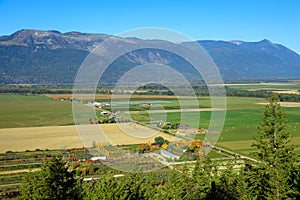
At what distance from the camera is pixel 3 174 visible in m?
22.3

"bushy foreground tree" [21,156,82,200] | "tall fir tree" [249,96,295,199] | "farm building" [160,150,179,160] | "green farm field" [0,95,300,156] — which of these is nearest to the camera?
"bushy foreground tree" [21,156,82,200]

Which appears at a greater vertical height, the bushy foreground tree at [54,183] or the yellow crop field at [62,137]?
the bushy foreground tree at [54,183]

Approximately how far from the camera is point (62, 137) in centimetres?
3241

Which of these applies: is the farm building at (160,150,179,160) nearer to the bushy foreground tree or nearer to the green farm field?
the green farm field

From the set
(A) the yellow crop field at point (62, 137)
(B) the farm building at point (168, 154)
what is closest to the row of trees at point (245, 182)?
(B) the farm building at point (168, 154)

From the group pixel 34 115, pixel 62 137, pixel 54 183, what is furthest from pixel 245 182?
pixel 34 115

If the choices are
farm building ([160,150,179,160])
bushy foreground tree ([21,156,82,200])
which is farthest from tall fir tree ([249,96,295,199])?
farm building ([160,150,179,160])

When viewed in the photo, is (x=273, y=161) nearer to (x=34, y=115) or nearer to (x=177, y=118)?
(x=177, y=118)

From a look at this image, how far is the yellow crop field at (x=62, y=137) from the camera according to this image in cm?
2695

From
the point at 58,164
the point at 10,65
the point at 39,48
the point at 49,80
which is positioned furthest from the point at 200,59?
the point at 39,48

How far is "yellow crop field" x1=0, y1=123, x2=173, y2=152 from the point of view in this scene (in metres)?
27.0

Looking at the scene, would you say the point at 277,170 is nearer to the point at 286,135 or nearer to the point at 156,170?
the point at 286,135

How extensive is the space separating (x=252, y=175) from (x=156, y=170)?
35.0 feet

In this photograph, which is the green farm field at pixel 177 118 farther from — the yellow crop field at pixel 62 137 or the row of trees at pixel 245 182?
the row of trees at pixel 245 182
